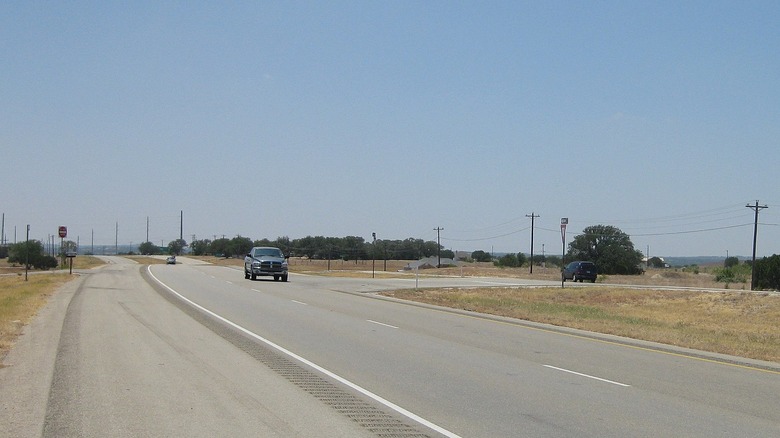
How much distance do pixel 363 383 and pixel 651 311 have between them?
3217 centimetres

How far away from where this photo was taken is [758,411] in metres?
9.95

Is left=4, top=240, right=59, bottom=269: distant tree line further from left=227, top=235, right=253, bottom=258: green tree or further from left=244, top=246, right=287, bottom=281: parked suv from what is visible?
left=227, top=235, right=253, bottom=258: green tree

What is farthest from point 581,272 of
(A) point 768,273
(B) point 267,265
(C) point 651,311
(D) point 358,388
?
(D) point 358,388

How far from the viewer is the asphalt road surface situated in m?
8.73

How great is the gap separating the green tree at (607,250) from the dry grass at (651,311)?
201 feet

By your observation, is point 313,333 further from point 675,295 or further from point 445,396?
→ point 675,295

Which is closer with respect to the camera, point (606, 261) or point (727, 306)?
→ point (727, 306)

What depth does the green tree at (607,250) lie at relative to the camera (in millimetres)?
110875

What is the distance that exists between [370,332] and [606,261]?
9800 centimetres

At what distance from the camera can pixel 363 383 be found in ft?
38.2

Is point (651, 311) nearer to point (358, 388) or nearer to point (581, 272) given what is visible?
point (581, 272)

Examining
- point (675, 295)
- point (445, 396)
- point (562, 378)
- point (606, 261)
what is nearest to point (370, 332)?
point (562, 378)

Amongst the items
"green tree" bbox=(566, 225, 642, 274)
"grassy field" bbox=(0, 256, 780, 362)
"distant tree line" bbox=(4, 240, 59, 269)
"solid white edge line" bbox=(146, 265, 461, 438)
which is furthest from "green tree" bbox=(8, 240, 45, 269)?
"solid white edge line" bbox=(146, 265, 461, 438)

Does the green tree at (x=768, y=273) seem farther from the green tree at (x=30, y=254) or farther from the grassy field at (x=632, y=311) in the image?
the green tree at (x=30, y=254)
